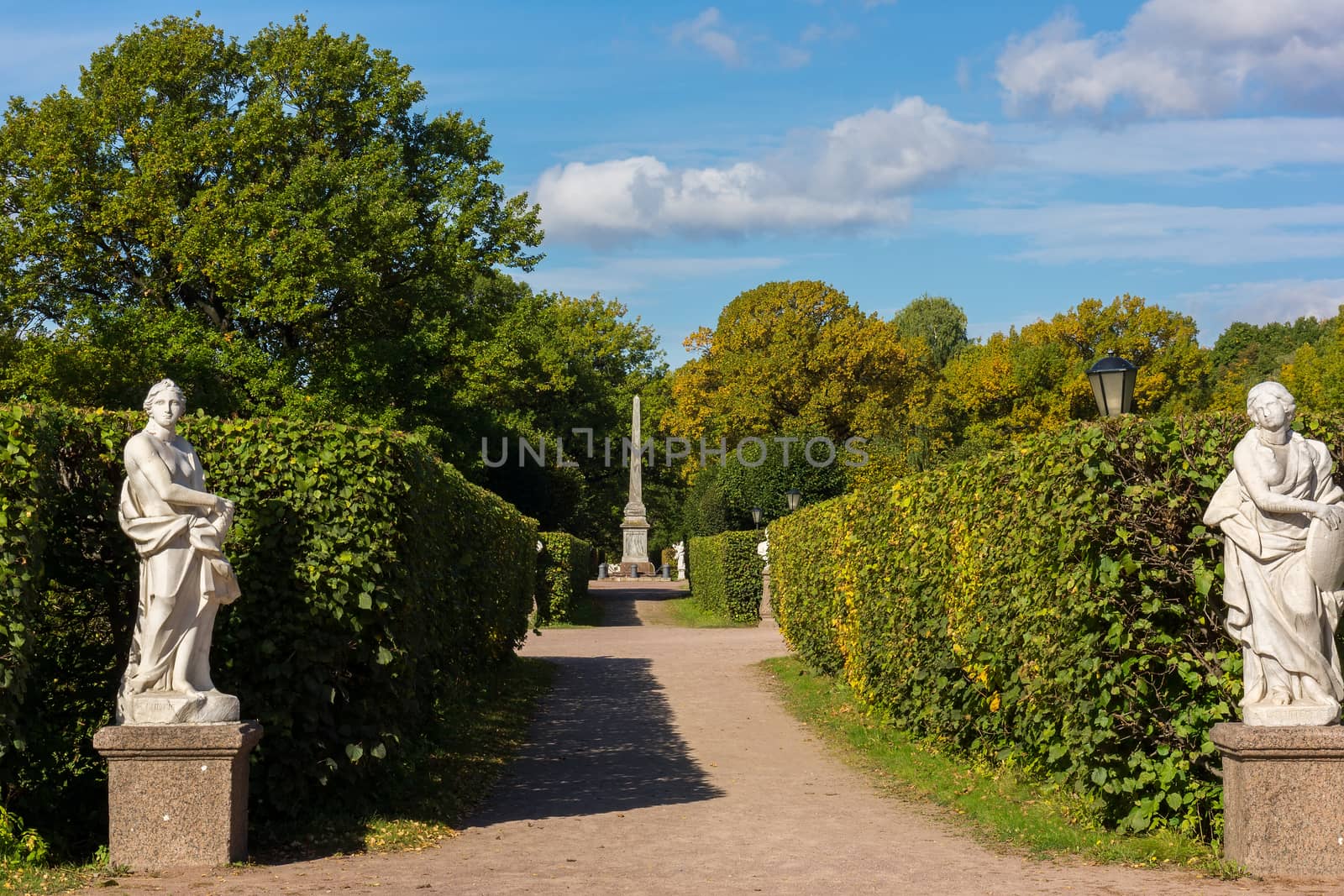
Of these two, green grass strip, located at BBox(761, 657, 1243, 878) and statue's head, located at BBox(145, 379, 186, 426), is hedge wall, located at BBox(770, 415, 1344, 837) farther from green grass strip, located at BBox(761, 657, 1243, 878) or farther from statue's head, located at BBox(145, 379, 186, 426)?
statue's head, located at BBox(145, 379, 186, 426)

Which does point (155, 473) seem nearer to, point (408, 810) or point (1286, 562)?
point (408, 810)

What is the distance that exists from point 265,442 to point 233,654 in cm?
126

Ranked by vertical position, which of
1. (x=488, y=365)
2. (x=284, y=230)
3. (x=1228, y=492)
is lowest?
(x=1228, y=492)

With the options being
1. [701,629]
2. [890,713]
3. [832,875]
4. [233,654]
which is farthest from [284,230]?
[832,875]

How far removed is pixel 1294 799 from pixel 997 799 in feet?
8.67

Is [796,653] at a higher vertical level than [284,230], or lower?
lower

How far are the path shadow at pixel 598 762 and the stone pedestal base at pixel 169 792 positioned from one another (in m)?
2.03

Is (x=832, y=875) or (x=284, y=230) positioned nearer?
(x=832, y=875)

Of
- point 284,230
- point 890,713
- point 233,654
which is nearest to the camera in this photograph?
point 233,654

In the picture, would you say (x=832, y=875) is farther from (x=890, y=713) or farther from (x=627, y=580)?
(x=627, y=580)

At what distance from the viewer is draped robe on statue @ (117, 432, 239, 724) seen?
6.55 metres

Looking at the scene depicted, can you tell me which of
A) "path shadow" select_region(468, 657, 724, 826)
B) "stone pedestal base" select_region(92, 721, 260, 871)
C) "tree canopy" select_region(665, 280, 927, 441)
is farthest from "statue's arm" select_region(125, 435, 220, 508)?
"tree canopy" select_region(665, 280, 927, 441)

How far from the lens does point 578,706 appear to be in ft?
49.1

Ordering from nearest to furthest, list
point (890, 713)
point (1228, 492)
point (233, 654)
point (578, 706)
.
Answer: point (1228, 492) → point (233, 654) → point (890, 713) → point (578, 706)
